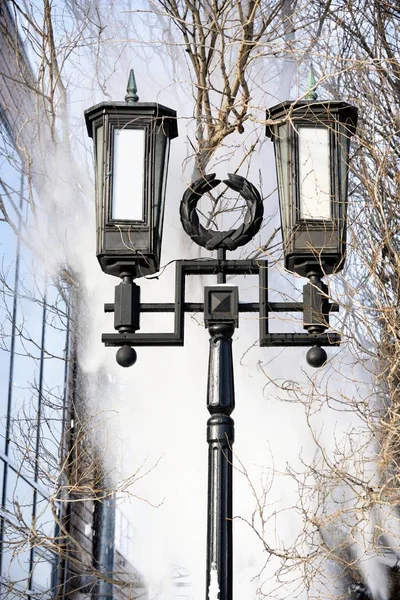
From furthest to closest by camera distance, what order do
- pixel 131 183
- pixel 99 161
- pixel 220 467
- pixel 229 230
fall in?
pixel 99 161 → pixel 131 183 → pixel 229 230 → pixel 220 467

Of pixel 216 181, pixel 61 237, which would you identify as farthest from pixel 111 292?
pixel 216 181

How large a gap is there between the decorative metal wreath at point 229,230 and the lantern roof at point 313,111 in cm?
28

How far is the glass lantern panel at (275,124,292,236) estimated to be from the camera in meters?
3.61

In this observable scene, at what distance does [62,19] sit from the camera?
34.1ft

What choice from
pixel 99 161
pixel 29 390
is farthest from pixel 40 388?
pixel 99 161

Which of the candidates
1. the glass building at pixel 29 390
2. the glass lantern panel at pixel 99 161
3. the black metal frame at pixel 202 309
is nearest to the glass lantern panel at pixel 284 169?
the black metal frame at pixel 202 309

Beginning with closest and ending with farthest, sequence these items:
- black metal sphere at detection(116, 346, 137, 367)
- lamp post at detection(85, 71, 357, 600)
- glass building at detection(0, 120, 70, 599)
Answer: lamp post at detection(85, 71, 357, 600)
black metal sphere at detection(116, 346, 137, 367)
glass building at detection(0, 120, 70, 599)

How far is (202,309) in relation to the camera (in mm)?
3521

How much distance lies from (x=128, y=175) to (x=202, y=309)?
589 mm

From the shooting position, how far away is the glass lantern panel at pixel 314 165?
3594 mm

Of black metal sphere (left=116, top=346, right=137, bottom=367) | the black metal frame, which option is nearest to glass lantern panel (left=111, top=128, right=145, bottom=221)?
the black metal frame

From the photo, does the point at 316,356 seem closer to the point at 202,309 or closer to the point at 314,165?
the point at 202,309

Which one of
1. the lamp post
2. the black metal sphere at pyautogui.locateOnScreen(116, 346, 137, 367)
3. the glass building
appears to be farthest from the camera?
the glass building

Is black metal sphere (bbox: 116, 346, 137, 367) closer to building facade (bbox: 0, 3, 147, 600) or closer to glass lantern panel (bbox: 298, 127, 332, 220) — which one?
glass lantern panel (bbox: 298, 127, 332, 220)
